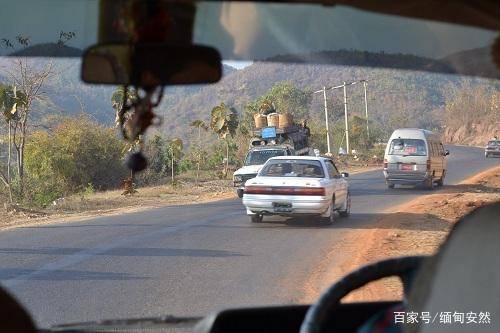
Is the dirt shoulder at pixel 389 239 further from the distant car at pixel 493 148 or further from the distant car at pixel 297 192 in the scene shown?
the distant car at pixel 493 148

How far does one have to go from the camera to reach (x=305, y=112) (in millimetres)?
31312

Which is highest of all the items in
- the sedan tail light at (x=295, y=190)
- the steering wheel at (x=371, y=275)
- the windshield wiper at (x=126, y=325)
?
the steering wheel at (x=371, y=275)

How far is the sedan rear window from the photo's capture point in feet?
54.4

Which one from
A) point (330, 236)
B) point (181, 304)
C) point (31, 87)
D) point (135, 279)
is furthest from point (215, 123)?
point (181, 304)

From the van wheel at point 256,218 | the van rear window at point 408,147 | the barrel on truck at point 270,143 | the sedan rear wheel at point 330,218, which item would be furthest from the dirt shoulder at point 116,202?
the sedan rear wheel at point 330,218

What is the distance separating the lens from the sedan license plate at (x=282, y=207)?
15.5 m

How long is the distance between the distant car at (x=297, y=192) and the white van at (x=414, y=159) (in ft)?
28.5

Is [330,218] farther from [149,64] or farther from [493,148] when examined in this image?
[493,148]

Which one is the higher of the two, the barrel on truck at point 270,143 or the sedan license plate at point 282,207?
the barrel on truck at point 270,143

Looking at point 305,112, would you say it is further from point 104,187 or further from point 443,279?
point 443,279

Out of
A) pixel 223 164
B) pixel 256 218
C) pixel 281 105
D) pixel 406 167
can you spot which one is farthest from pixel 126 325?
pixel 223 164

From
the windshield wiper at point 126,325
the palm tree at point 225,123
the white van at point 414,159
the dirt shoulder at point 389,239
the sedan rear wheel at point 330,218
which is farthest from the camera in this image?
the white van at point 414,159

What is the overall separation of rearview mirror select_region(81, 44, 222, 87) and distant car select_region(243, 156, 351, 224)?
501 inches

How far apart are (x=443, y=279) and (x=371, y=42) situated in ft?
4.64
